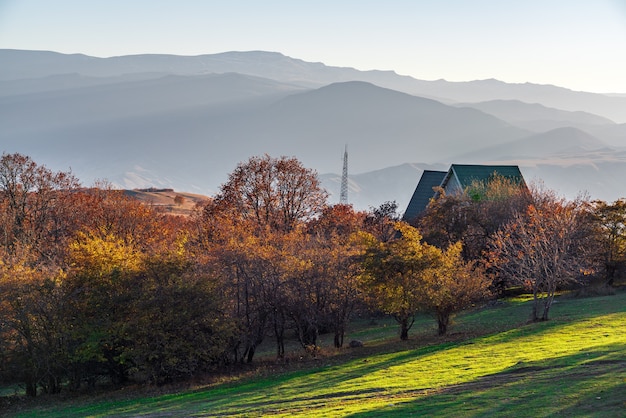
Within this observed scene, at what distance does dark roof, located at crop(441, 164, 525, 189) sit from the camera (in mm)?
79875

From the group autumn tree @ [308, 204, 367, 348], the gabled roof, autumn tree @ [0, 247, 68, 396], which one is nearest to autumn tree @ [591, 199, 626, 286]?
the gabled roof

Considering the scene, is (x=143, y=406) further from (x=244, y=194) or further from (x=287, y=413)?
(x=244, y=194)

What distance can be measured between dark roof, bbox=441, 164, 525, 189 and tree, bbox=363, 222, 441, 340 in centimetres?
4305

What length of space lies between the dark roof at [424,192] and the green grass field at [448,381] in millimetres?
46095

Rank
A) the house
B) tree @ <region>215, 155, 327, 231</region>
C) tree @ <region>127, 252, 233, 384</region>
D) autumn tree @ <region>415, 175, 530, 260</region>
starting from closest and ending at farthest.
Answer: tree @ <region>127, 252, 233, 384</region>
autumn tree @ <region>415, 175, 530, 260</region>
tree @ <region>215, 155, 327, 231</region>
the house

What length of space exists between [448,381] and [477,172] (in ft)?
198

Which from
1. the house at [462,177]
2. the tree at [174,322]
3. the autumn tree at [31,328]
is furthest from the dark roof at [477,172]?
the autumn tree at [31,328]

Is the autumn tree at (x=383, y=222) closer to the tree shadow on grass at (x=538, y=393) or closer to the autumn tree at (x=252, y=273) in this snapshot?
the autumn tree at (x=252, y=273)

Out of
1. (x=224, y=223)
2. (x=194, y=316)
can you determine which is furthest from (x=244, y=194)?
(x=194, y=316)

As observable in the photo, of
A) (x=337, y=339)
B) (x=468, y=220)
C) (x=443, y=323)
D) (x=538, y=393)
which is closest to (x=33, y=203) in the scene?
(x=337, y=339)

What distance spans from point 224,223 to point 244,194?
42.1ft

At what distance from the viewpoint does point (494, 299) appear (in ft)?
180

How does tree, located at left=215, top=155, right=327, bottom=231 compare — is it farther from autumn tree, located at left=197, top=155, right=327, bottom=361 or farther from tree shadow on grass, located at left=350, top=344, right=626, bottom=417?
tree shadow on grass, located at left=350, top=344, right=626, bottom=417

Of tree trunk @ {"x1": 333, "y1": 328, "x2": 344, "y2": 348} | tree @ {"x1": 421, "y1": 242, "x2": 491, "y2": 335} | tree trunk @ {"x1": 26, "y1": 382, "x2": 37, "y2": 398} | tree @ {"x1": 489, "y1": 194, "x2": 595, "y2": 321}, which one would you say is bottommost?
tree trunk @ {"x1": 26, "y1": 382, "x2": 37, "y2": 398}
